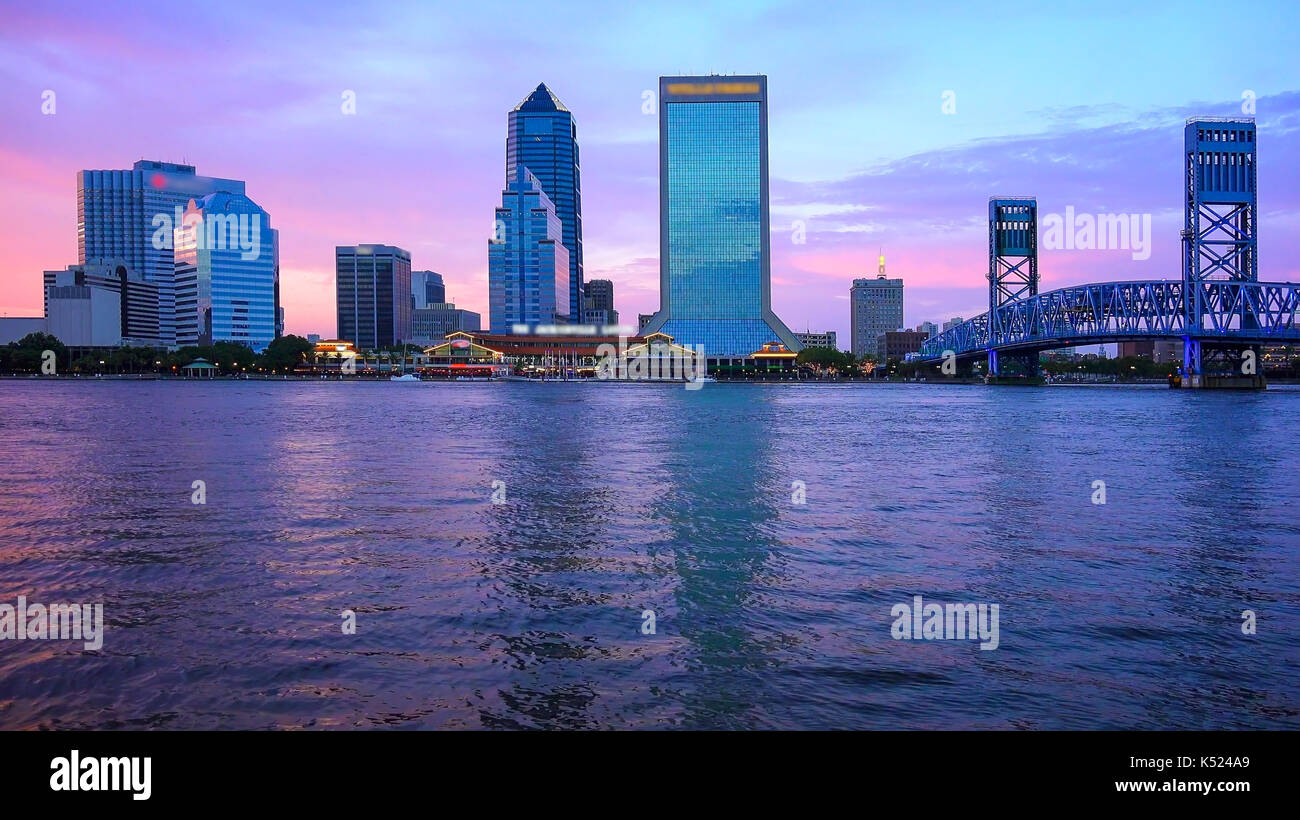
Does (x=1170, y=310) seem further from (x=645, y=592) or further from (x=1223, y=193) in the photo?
(x=645, y=592)

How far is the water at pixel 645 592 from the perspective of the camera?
1079 cm

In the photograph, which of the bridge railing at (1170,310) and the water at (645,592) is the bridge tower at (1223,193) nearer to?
the bridge railing at (1170,310)

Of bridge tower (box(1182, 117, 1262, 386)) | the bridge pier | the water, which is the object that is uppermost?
bridge tower (box(1182, 117, 1262, 386))

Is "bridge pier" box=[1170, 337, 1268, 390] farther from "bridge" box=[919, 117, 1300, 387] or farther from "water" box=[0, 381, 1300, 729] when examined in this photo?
"water" box=[0, 381, 1300, 729]

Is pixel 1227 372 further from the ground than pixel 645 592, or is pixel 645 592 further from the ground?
pixel 1227 372

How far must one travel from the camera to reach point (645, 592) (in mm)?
16125

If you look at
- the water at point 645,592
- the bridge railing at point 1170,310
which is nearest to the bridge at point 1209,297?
the bridge railing at point 1170,310

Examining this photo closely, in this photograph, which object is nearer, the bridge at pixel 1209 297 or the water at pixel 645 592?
the water at pixel 645 592

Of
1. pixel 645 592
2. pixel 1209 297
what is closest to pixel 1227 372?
pixel 1209 297

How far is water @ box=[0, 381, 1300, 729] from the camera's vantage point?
1079 centimetres

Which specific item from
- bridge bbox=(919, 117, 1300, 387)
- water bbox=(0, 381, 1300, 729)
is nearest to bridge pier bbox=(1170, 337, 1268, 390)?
bridge bbox=(919, 117, 1300, 387)

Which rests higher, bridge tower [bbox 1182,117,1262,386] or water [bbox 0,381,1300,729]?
bridge tower [bbox 1182,117,1262,386]
